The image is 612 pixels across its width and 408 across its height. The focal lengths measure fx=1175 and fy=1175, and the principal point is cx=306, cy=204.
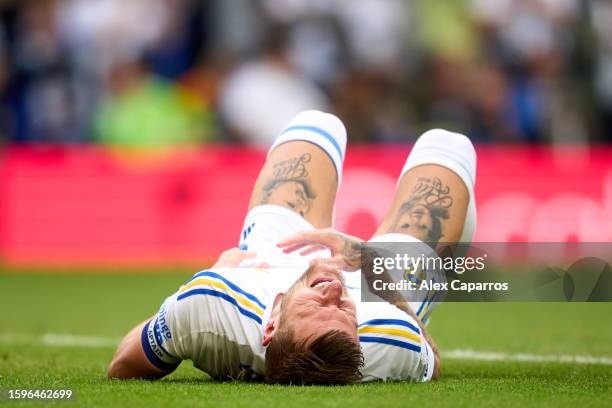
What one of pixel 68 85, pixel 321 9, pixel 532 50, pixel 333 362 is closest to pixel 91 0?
pixel 68 85

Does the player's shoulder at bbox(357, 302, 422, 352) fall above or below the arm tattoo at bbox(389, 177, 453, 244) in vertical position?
below

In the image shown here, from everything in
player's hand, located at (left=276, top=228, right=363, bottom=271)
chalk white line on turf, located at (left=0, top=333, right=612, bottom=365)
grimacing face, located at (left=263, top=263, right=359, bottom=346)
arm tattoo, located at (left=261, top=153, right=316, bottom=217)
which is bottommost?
chalk white line on turf, located at (left=0, top=333, right=612, bottom=365)

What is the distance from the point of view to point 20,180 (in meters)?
14.1

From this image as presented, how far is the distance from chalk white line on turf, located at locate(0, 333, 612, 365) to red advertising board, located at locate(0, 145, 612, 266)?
589 centimetres

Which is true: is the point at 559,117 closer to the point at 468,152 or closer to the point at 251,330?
the point at 468,152

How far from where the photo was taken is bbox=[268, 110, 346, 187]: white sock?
256 inches

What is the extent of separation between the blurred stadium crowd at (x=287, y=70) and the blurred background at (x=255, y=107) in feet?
0.09

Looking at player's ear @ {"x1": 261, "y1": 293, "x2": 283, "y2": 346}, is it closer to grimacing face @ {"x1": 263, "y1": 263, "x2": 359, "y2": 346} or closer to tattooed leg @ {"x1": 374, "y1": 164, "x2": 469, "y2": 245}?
grimacing face @ {"x1": 263, "y1": 263, "x2": 359, "y2": 346}

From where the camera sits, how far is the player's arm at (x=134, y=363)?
5.49m

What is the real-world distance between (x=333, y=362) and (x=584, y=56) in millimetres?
11147

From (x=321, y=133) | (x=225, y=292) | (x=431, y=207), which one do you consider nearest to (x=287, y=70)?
(x=321, y=133)

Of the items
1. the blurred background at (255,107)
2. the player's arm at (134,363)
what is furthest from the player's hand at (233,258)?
the blurred background at (255,107)

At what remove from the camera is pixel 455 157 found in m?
6.20
